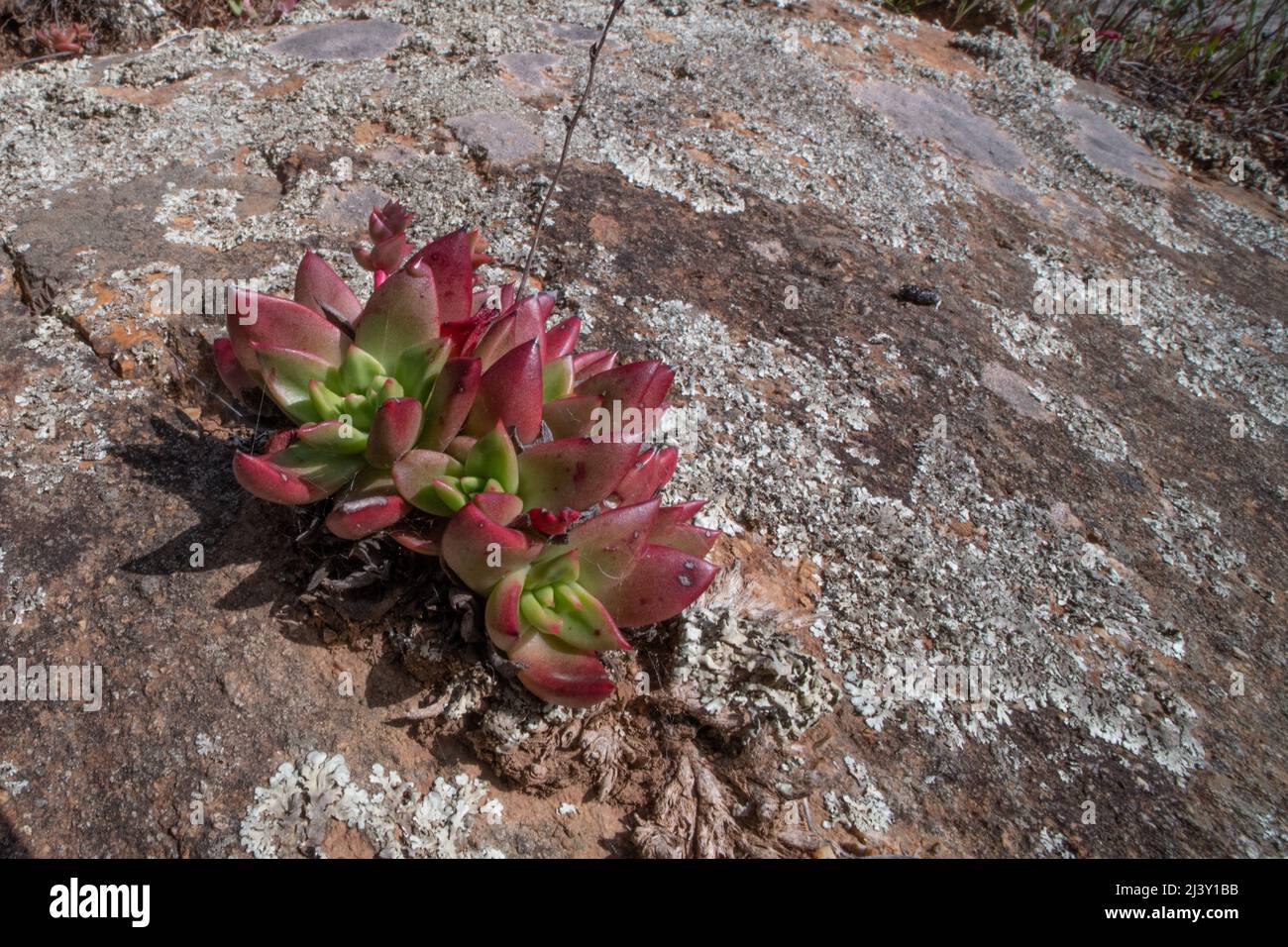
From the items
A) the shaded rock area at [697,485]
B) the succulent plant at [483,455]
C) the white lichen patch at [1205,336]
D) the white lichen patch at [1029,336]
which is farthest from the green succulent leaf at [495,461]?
the white lichen patch at [1205,336]

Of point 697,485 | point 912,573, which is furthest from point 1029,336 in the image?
point 697,485

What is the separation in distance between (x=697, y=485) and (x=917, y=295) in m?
1.28

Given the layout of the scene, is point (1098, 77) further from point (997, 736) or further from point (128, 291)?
point (128, 291)

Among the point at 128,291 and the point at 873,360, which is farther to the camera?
the point at 873,360

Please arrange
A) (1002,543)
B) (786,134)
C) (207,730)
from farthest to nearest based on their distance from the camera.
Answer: (786,134) → (1002,543) → (207,730)

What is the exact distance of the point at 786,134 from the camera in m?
3.61

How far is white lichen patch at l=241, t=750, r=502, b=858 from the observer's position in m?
1.57

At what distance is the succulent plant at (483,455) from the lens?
1679mm

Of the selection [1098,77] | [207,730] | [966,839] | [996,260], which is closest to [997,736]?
[966,839]

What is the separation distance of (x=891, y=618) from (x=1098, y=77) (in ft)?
15.7

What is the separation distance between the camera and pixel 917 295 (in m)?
2.96

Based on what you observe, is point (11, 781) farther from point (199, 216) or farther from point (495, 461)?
point (199, 216)

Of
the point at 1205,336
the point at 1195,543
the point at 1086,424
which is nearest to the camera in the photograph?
the point at 1195,543

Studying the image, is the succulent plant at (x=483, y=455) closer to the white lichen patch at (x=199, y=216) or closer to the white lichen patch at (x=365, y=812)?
the white lichen patch at (x=365, y=812)
